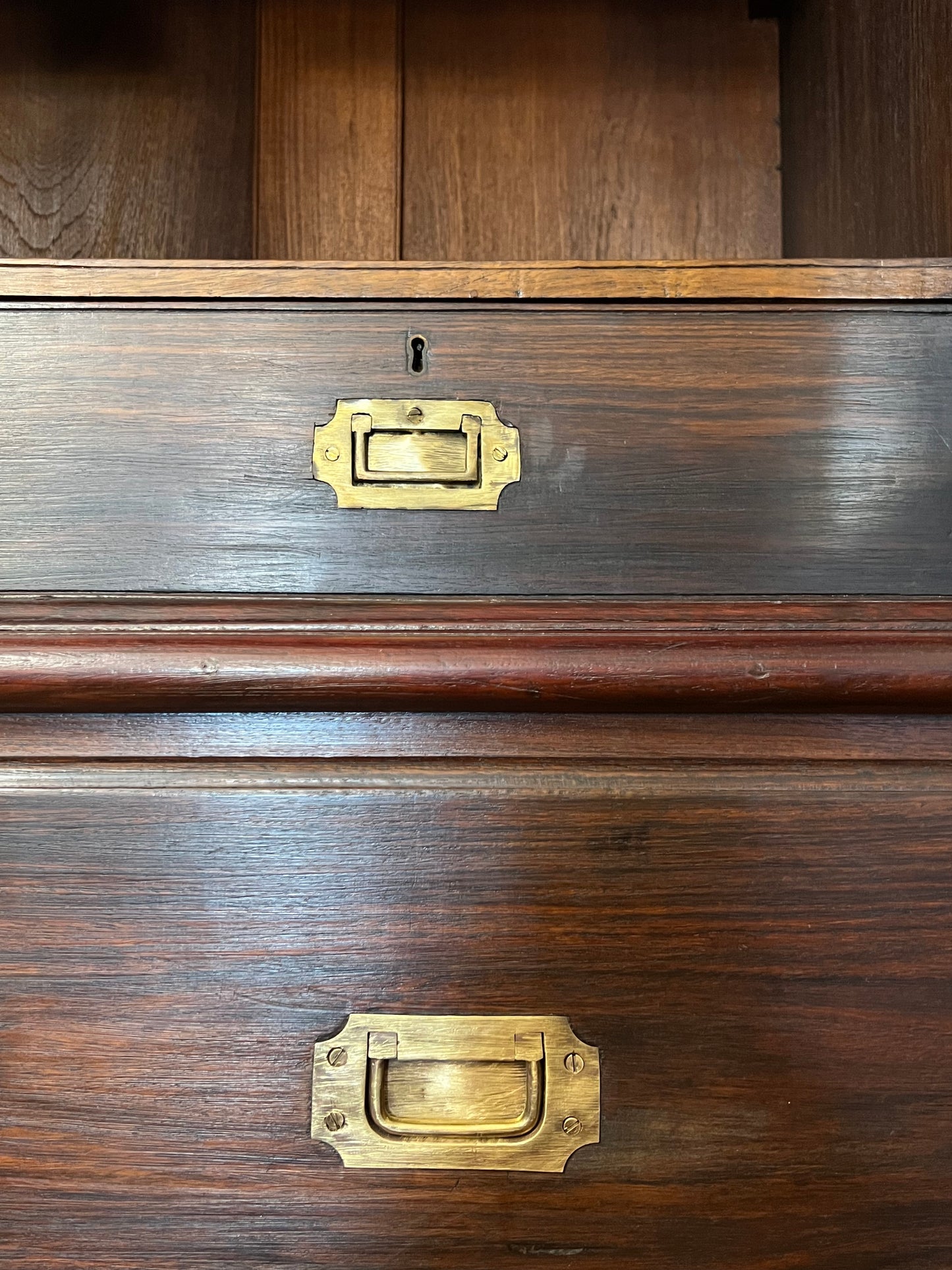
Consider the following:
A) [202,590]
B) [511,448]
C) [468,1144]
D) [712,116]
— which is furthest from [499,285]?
[712,116]

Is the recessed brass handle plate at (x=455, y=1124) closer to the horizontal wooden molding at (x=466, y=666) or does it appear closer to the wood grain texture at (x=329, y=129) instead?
the horizontal wooden molding at (x=466, y=666)

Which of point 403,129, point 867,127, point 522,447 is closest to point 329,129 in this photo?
point 403,129

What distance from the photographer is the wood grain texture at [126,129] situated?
33.4 inches

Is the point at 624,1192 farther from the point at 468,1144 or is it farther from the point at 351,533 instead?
the point at 351,533

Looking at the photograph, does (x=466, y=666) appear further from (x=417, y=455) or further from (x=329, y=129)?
(x=329, y=129)

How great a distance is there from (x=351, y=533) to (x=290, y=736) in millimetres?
106

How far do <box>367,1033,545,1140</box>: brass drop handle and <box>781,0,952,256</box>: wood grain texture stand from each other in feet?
1.68

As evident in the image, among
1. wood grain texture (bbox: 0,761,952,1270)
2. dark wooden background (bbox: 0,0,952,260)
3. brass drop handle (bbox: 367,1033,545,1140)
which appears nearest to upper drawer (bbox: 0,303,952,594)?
wood grain texture (bbox: 0,761,952,1270)

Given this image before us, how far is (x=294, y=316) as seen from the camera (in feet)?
1.54

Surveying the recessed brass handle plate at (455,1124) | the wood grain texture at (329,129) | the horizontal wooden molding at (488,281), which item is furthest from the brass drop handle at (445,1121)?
the wood grain texture at (329,129)

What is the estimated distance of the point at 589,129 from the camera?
0.90 meters

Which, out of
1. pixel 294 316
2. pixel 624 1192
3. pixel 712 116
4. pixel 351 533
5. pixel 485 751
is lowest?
pixel 624 1192

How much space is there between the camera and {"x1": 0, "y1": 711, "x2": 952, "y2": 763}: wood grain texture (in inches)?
17.2

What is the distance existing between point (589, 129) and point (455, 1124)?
851 millimetres
